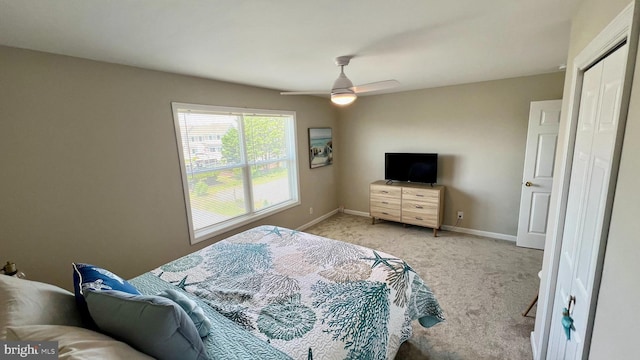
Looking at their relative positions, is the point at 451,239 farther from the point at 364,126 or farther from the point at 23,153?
the point at 23,153

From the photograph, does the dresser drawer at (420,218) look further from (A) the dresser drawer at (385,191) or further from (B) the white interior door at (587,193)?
(B) the white interior door at (587,193)

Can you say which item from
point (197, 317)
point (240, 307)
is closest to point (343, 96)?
point (240, 307)

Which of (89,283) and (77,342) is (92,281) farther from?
(77,342)

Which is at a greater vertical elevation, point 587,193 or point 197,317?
point 587,193

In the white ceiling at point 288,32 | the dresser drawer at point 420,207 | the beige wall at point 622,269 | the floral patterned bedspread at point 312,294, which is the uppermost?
the white ceiling at point 288,32

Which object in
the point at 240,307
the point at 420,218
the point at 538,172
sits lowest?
the point at 420,218

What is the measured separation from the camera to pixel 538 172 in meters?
3.21

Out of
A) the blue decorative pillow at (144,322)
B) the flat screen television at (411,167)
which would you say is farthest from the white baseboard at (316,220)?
the blue decorative pillow at (144,322)

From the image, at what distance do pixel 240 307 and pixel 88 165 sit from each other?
1.80 metres

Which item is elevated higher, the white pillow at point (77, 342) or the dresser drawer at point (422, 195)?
the white pillow at point (77, 342)

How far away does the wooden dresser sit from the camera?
384 cm

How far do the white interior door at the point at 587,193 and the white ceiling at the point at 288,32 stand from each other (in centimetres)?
69

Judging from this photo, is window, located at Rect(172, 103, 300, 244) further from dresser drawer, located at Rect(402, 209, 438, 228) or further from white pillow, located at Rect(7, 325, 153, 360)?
white pillow, located at Rect(7, 325, 153, 360)

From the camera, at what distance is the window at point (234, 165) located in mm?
2785
